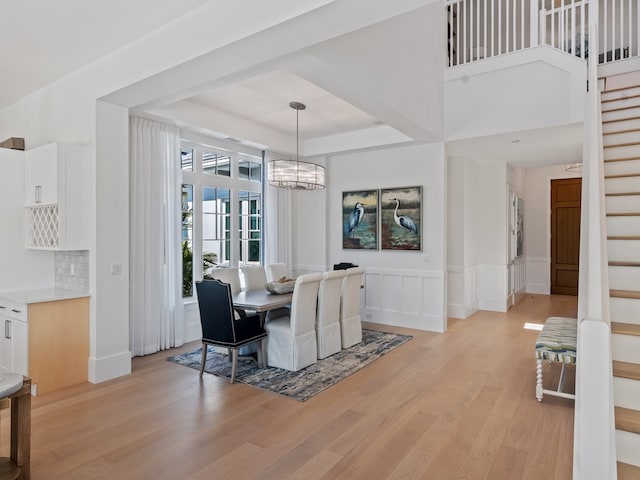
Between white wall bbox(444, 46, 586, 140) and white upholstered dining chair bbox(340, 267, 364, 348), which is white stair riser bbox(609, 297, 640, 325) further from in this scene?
white wall bbox(444, 46, 586, 140)

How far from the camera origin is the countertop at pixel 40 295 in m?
3.48

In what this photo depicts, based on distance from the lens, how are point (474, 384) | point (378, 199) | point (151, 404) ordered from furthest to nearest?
point (378, 199), point (474, 384), point (151, 404)

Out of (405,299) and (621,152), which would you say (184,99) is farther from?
(621,152)

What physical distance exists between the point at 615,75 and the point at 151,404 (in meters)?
6.33

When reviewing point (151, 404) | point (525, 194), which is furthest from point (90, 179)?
point (525, 194)

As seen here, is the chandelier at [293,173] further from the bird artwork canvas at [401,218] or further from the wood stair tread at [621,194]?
the wood stair tread at [621,194]

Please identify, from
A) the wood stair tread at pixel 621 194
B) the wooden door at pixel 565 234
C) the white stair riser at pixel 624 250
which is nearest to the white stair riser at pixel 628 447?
the white stair riser at pixel 624 250

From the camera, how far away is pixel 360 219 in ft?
21.3

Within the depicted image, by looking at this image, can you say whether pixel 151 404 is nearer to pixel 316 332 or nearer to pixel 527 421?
pixel 316 332

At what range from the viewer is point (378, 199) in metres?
6.31

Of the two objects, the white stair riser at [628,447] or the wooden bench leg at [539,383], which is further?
the wooden bench leg at [539,383]

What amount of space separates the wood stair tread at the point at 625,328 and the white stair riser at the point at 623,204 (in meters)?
1.07

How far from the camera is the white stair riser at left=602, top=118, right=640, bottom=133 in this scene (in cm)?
378

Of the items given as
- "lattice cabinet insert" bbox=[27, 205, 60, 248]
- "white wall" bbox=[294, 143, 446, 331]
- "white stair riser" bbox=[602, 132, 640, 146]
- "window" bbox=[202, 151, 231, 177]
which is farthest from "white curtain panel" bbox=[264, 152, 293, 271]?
"white stair riser" bbox=[602, 132, 640, 146]
